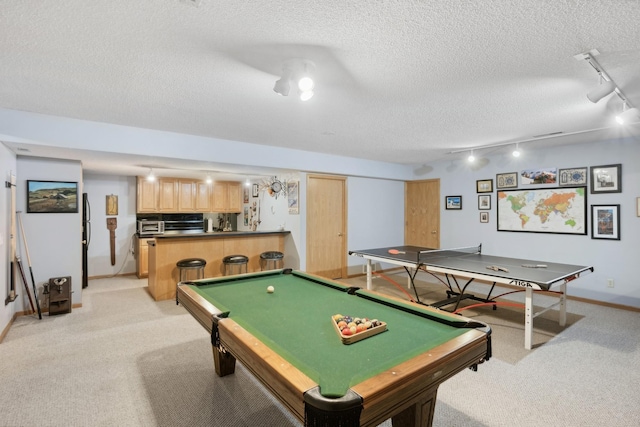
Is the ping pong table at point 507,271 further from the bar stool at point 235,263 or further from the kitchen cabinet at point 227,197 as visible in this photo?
the kitchen cabinet at point 227,197

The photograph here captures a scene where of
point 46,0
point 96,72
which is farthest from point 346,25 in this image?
point 96,72

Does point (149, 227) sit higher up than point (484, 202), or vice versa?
point (484, 202)

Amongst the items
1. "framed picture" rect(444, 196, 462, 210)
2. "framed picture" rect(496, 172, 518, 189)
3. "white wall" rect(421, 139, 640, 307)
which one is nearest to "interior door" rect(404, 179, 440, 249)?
"framed picture" rect(444, 196, 462, 210)

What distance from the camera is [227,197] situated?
730cm

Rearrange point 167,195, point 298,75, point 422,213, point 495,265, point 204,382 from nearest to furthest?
point 298,75 < point 204,382 < point 495,265 < point 167,195 < point 422,213

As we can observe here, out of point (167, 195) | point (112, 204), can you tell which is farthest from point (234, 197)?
point (112, 204)

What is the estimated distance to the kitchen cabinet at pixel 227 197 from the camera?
282 inches

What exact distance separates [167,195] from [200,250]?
Result: 2257mm

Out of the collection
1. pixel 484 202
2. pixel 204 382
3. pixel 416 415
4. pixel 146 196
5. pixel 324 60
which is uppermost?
pixel 324 60

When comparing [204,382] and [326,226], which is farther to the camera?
[326,226]

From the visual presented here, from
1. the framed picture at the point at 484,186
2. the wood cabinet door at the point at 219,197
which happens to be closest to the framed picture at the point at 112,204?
the wood cabinet door at the point at 219,197

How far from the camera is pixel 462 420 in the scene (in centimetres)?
199

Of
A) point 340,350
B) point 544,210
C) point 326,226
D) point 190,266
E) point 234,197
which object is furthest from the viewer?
point 234,197

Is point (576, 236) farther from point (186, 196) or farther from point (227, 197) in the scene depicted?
point (186, 196)
